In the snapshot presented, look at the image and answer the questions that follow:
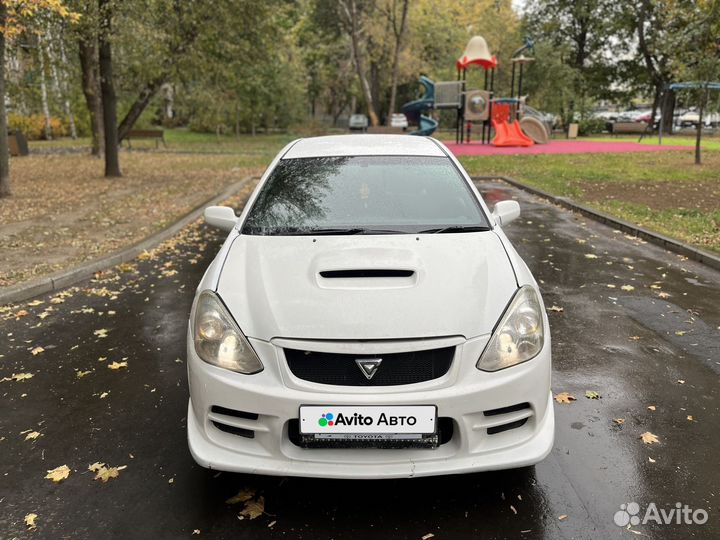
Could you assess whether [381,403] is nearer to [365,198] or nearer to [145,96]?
[365,198]

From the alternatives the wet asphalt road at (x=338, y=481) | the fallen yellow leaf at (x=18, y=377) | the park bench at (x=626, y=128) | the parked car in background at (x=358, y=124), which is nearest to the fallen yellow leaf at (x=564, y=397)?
the wet asphalt road at (x=338, y=481)

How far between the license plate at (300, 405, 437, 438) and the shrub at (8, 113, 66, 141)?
30.9 meters

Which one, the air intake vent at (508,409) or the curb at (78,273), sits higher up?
the air intake vent at (508,409)

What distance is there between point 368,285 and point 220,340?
0.73 meters

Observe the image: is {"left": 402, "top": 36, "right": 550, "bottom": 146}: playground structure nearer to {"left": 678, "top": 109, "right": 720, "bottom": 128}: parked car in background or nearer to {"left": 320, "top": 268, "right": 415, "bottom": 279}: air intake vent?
{"left": 678, "top": 109, "right": 720, "bottom": 128}: parked car in background

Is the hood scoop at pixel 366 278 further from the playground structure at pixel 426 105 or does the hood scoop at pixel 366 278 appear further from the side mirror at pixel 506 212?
the playground structure at pixel 426 105

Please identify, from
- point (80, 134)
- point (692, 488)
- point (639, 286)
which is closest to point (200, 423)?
point (692, 488)

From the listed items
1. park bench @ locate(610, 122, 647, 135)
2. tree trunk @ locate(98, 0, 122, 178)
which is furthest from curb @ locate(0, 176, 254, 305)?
park bench @ locate(610, 122, 647, 135)

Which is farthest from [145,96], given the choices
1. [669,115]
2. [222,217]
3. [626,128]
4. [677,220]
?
[669,115]

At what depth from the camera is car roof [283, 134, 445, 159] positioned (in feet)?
13.8

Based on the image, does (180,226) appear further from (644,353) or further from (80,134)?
(80,134)

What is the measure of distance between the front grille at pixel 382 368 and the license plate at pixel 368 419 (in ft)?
0.37

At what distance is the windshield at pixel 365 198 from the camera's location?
3.46 meters

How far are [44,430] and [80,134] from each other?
36509mm
